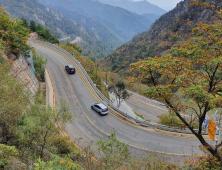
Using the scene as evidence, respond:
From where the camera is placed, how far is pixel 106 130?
679 inches

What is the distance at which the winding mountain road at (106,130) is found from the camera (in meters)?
15.4

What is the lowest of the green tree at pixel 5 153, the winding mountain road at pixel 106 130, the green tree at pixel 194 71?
the winding mountain road at pixel 106 130

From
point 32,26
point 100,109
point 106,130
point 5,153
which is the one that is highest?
point 32,26

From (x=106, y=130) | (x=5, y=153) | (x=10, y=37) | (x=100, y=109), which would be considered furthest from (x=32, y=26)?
(x=5, y=153)

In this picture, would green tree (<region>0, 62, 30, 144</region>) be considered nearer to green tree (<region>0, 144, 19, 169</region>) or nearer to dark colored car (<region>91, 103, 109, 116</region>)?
green tree (<region>0, 144, 19, 169</region>)

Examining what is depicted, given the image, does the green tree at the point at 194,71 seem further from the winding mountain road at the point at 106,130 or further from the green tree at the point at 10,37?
the green tree at the point at 10,37

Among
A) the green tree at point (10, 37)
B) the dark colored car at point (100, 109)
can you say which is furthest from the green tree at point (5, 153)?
the green tree at point (10, 37)

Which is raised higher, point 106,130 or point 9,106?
point 9,106

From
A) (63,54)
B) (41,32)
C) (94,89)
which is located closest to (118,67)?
(41,32)

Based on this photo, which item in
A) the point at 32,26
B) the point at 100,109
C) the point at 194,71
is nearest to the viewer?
the point at 194,71

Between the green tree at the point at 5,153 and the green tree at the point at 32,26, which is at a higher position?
the green tree at the point at 32,26

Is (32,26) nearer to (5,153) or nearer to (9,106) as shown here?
(9,106)

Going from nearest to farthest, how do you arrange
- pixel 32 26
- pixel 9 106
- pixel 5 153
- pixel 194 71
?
pixel 5 153 → pixel 9 106 → pixel 194 71 → pixel 32 26

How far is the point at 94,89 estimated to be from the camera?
25094 millimetres
